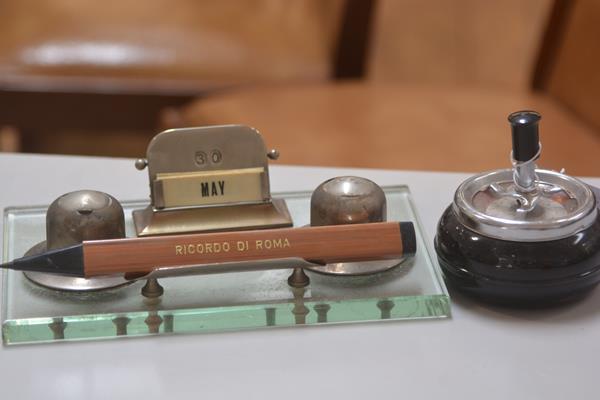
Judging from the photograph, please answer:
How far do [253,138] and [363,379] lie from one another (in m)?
0.19

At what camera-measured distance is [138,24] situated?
1.56 m

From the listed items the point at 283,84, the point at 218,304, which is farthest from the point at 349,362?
the point at 283,84

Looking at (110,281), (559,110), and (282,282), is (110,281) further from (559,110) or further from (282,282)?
(559,110)

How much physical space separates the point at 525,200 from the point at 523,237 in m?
0.04

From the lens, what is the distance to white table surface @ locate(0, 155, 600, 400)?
617 millimetres

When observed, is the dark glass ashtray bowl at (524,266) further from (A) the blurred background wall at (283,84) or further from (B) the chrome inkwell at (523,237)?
(A) the blurred background wall at (283,84)

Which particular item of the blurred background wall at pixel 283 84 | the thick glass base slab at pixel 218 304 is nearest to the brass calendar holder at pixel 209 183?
the thick glass base slab at pixel 218 304

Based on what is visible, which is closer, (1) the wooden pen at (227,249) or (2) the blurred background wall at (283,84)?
(1) the wooden pen at (227,249)

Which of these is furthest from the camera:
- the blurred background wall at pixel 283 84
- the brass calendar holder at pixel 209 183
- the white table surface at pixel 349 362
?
the blurred background wall at pixel 283 84

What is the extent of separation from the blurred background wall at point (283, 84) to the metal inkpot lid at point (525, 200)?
51 cm

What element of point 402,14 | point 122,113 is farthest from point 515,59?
point 122,113

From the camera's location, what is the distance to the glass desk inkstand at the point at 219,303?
0.67 m

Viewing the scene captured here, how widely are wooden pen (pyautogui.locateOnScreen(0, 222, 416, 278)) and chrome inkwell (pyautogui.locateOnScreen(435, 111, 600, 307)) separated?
0.12 ft

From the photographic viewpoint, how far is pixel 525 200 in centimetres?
68
